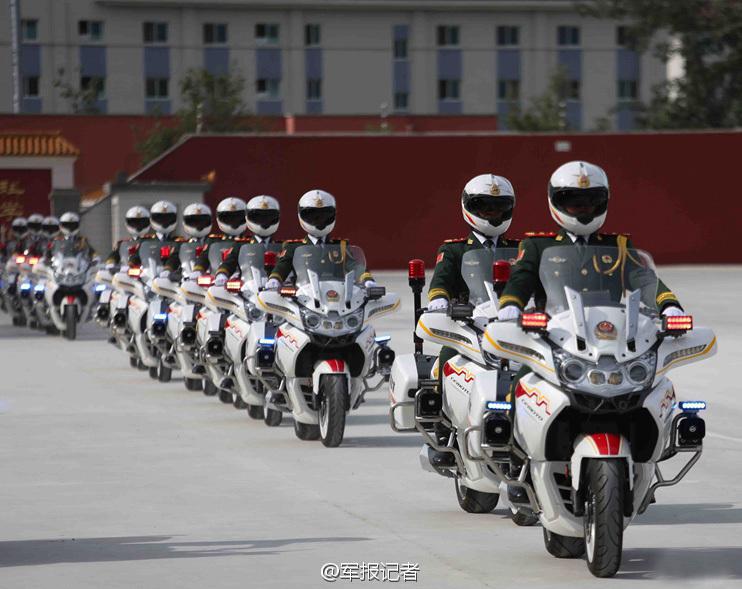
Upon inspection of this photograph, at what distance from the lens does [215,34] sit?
90.7 meters

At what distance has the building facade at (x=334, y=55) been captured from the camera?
3487 inches

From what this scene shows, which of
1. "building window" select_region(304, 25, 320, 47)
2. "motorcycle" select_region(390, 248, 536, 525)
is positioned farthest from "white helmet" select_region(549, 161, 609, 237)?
"building window" select_region(304, 25, 320, 47)

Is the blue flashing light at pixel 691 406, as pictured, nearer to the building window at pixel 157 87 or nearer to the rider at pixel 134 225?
the rider at pixel 134 225

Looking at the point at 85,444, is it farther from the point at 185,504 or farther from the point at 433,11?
the point at 433,11

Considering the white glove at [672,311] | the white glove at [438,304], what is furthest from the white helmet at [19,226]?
the white glove at [672,311]

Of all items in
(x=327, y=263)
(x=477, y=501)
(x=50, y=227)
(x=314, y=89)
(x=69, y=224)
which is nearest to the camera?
(x=477, y=501)

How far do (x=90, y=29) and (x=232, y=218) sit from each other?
6925 cm

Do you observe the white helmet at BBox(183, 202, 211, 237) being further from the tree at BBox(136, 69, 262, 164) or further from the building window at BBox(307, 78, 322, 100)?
the building window at BBox(307, 78, 322, 100)

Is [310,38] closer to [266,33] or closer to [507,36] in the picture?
[266,33]

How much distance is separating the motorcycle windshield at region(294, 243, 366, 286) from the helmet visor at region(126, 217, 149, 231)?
1125 cm

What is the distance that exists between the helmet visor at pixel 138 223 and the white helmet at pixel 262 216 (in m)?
8.04

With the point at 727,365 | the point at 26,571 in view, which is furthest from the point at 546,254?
the point at 727,365

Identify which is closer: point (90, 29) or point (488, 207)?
point (488, 207)

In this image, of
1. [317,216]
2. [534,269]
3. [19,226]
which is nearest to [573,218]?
[534,269]
